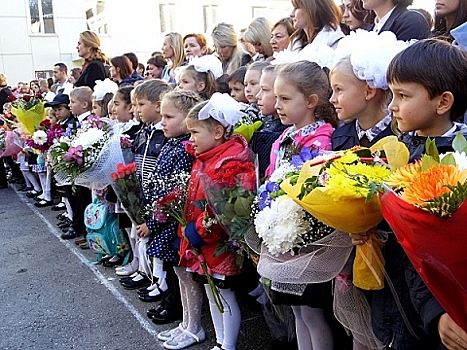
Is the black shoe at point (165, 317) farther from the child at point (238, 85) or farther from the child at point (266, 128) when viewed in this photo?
the child at point (238, 85)

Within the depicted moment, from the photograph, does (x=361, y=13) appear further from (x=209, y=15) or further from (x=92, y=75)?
(x=209, y=15)

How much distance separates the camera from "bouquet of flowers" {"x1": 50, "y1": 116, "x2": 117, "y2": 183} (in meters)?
4.51

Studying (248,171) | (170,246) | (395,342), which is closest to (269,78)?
(248,171)

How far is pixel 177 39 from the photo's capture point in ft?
20.2

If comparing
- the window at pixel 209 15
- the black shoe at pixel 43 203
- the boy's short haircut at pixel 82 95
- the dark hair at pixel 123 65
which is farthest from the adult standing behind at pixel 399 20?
the window at pixel 209 15

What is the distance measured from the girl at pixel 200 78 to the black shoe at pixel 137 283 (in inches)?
69.5

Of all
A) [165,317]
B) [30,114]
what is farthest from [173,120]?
[30,114]

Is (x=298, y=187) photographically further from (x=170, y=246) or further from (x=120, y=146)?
(x=120, y=146)

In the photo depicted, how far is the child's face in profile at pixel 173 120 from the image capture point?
3.68 metres

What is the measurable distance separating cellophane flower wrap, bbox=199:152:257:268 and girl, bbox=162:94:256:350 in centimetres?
17

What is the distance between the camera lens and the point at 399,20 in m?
3.23

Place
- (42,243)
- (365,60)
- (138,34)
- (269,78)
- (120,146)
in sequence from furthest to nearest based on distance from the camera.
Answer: (138,34), (42,243), (120,146), (269,78), (365,60)

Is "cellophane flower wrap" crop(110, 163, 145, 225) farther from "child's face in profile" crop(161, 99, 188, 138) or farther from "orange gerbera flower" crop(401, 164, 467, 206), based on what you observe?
"orange gerbera flower" crop(401, 164, 467, 206)

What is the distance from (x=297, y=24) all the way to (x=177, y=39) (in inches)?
97.9
